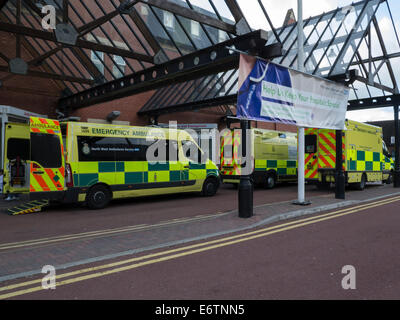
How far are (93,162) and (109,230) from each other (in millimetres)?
3341

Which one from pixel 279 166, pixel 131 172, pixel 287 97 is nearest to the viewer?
pixel 287 97

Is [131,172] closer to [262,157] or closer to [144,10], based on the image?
[262,157]

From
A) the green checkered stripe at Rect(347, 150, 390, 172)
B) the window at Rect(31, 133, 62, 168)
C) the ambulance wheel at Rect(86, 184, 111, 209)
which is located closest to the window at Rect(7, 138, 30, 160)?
the window at Rect(31, 133, 62, 168)

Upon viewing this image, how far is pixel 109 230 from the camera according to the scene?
6.62 m

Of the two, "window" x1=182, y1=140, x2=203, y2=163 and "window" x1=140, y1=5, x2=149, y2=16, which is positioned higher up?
"window" x1=140, y1=5, x2=149, y2=16

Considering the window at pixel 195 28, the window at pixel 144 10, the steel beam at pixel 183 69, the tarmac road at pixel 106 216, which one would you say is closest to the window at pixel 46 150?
the tarmac road at pixel 106 216

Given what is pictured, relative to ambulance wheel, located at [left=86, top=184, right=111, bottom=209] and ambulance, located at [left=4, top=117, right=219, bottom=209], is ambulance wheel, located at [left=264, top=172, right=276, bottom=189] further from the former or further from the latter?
ambulance wheel, located at [left=86, top=184, right=111, bottom=209]

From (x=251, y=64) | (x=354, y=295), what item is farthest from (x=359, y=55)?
(x=354, y=295)

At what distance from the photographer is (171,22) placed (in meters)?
20.8

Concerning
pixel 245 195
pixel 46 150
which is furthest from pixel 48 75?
pixel 245 195

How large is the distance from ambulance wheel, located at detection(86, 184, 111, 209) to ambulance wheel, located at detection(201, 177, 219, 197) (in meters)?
3.75

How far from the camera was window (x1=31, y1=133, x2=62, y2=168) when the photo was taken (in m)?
8.79

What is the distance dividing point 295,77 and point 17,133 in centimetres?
843
